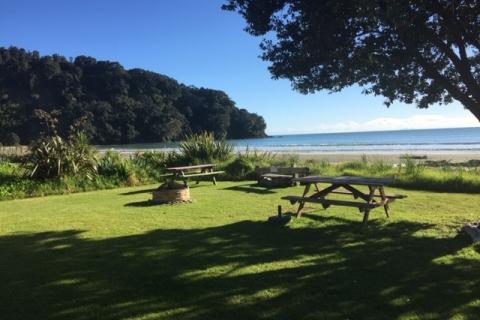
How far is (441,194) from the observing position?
10562mm

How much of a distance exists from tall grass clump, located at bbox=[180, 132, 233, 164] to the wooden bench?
4.79 metres

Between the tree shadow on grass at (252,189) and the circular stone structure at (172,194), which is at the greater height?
the circular stone structure at (172,194)

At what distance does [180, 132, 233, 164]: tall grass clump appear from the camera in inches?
696

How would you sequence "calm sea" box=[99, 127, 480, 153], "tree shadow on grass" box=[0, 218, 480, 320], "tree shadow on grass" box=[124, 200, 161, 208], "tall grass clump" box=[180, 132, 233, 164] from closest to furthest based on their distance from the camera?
"tree shadow on grass" box=[0, 218, 480, 320] → "tree shadow on grass" box=[124, 200, 161, 208] → "tall grass clump" box=[180, 132, 233, 164] → "calm sea" box=[99, 127, 480, 153]

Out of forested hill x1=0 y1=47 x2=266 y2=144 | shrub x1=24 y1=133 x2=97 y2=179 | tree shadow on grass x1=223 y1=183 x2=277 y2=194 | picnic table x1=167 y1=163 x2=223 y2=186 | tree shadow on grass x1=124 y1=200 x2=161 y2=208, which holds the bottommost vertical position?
tree shadow on grass x1=124 y1=200 x2=161 y2=208

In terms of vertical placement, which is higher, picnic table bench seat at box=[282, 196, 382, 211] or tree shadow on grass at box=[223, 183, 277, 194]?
picnic table bench seat at box=[282, 196, 382, 211]

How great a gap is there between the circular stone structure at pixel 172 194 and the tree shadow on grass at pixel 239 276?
302 cm

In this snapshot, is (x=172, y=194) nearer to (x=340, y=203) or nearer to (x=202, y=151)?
(x=340, y=203)

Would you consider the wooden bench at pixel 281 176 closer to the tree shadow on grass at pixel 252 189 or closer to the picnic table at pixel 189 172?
the tree shadow on grass at pixel 252 189

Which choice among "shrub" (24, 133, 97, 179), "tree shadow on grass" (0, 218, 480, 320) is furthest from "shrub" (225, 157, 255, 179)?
"tree shadow on grass" (0, 218, 480, 320)

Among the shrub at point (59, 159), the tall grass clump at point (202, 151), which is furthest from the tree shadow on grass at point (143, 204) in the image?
the tall grass clump at point (202, 151)

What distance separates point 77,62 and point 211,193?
84.3 meters

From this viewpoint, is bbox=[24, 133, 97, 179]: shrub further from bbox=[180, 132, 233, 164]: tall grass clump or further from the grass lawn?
the grass lawn

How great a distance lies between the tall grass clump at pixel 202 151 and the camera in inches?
696
